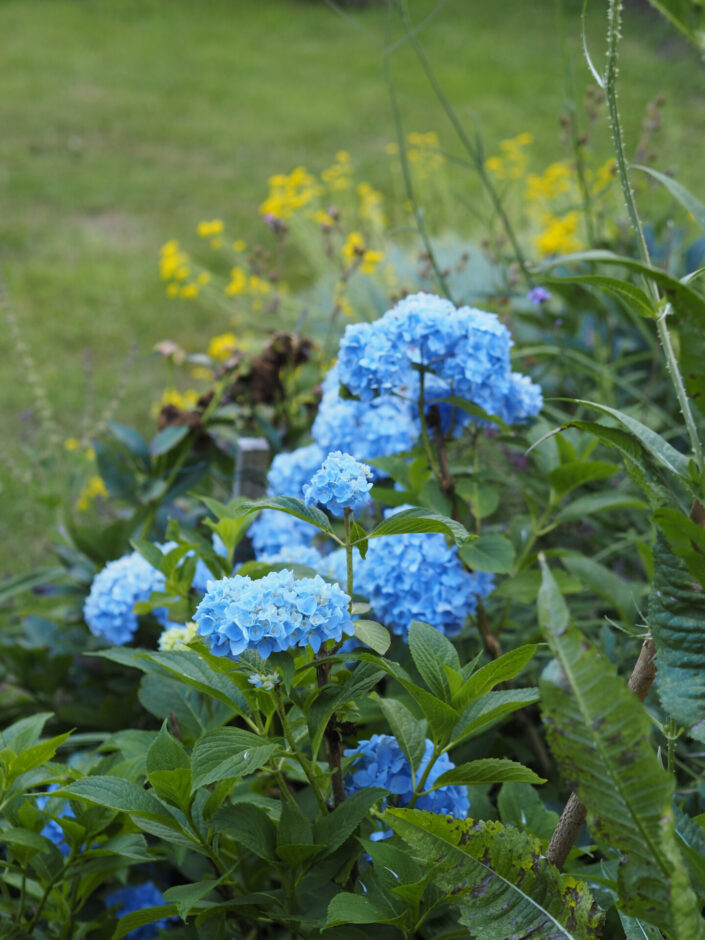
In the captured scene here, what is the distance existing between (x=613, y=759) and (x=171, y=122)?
7.98m

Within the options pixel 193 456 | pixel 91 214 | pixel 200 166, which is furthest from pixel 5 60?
pixel 193 456

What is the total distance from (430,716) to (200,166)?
660cm

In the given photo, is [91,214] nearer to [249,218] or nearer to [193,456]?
[249,218]

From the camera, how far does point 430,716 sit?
854 millimetres

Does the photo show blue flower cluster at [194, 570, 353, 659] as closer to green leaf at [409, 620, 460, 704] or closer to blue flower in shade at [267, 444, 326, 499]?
green leaf at [409, 620, 460, 704]

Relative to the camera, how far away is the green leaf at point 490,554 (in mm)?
1216

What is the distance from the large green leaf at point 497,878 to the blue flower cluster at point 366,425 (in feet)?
2.57

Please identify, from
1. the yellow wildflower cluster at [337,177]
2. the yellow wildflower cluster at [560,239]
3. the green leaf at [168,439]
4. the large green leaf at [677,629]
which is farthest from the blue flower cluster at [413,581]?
the yellow wildflower cluster at [337,177]

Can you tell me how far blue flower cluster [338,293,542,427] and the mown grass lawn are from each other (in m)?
1.72

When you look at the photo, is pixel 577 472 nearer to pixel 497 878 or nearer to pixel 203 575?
pixel 203 575

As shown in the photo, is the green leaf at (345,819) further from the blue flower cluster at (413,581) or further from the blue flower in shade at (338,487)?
the blue flower cluster at (413,581)

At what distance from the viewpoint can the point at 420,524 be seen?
→ 0.82 m

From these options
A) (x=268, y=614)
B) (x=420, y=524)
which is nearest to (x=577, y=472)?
(x=420, y=524)

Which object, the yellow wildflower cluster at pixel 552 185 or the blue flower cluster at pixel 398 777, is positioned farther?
the yellow wildflower cluster at pixel 552 185
